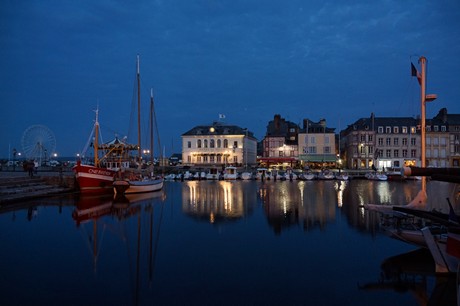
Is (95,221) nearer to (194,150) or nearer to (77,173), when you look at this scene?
(77,173)

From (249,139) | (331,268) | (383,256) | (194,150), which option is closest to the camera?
(331,268)

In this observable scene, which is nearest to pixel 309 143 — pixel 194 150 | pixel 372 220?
pixel 194 150

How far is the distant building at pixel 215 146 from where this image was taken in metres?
76.0

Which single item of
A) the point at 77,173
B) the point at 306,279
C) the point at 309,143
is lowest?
the point at 306,279

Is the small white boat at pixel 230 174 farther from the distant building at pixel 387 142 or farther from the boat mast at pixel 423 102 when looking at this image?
the boat mast at pixel 423 102

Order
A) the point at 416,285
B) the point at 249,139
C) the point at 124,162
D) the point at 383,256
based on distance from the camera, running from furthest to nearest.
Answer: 1. the point at 249,139
2. the point at 124,162
3. the point at 383,256
4. the point at 416,285

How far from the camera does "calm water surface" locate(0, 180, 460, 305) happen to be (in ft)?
31.4

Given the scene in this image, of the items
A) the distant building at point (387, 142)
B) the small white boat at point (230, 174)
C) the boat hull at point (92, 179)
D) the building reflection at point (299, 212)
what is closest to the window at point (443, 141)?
the distant building at point (387, 142)

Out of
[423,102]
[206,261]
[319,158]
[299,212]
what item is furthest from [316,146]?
[206,261]

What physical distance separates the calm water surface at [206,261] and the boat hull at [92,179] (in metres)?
10.6

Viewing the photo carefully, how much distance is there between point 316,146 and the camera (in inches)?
3056

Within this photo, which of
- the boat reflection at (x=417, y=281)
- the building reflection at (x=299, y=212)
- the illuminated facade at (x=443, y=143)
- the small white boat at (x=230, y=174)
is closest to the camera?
the boat reflection at (x=417, y=281)

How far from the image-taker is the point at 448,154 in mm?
71750

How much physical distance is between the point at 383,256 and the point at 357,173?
55540 millimetres
